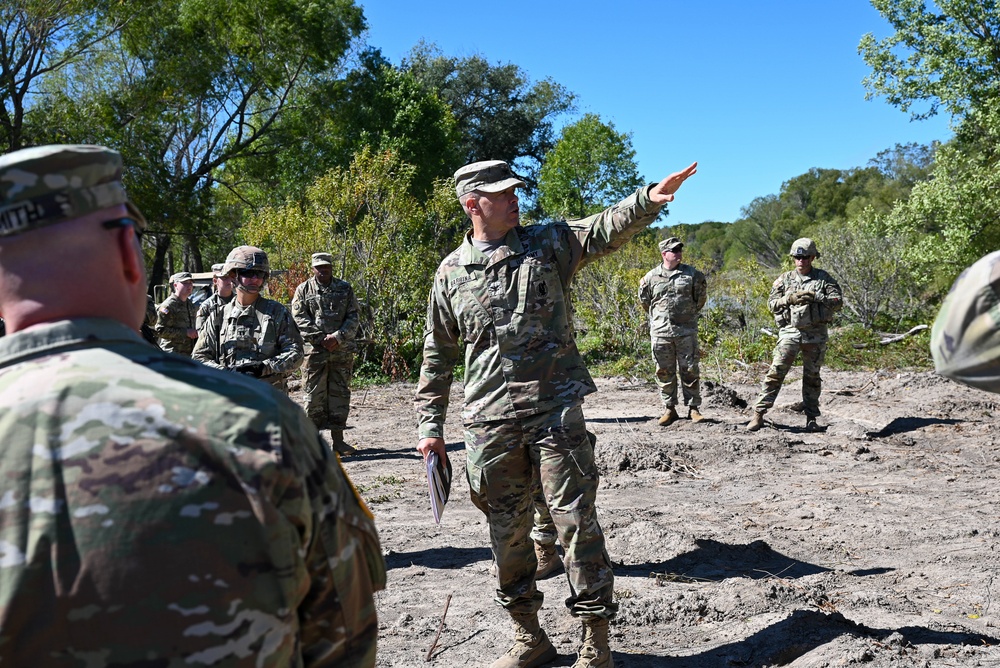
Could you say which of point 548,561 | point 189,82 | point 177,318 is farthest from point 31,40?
point 548,561

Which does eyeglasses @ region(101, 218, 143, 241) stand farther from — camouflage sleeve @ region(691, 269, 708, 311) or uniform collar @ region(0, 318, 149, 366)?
camouflage sleeve @ region(691, 269, 708, 311)

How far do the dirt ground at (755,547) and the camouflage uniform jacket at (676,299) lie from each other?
123 centimetres

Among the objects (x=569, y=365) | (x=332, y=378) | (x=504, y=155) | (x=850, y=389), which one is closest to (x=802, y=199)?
(x=504, y=155)

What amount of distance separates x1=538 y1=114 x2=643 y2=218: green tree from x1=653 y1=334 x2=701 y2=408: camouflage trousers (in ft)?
92.8

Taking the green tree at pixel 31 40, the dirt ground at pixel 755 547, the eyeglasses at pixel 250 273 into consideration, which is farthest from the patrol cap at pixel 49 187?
the green tree at pixel 31 40

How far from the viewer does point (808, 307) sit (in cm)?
1029

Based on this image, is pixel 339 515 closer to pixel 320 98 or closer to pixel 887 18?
pixel 887 18

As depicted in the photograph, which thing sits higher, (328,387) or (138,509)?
(138,509)

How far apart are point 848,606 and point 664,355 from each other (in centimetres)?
646

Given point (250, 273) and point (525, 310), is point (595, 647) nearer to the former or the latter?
point (525, 310)

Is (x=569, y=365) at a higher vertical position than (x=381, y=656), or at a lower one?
higher

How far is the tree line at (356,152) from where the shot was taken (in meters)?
16.6

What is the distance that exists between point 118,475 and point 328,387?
8.88 m

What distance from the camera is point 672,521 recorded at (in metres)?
6.69
